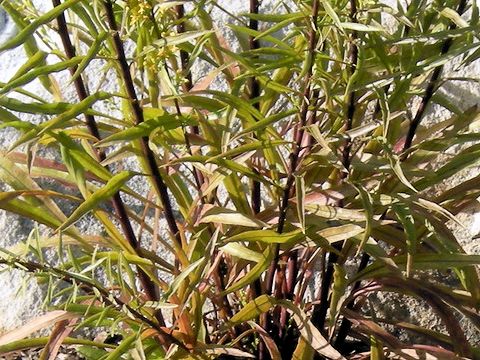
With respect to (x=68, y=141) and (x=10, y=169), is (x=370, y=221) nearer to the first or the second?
(x=68, y=141)

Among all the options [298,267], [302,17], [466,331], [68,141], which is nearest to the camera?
[302,17]

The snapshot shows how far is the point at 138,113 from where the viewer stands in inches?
39.2

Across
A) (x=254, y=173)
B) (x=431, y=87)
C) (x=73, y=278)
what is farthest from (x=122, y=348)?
(x=431, y=87)

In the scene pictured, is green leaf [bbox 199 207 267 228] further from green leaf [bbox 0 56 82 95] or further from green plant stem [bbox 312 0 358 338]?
green leaf [bbox 0 56 82 95]

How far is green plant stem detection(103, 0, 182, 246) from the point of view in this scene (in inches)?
35.4

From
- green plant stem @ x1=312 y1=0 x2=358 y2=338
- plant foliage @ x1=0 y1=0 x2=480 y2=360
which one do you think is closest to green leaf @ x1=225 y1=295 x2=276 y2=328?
plant foliage @ x1=0 y1=0 x2=480 y2=360

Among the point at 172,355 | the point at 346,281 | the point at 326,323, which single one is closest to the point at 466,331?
the point at 326,323

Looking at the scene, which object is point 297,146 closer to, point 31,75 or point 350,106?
point 350,106

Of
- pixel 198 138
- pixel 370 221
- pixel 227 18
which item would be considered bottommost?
pixel 370 221

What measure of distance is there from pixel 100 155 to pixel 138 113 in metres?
0.28

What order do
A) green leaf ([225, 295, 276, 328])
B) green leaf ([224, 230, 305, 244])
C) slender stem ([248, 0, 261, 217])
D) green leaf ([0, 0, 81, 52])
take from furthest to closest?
slender stem ([248, 0, 261, 217]) < green leaf ([225, 295, 276, 328]) < green leaf ([224, 230, 305, 244]) < green leaf ([0, 0, 81, 52])

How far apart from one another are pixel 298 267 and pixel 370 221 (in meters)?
0.41

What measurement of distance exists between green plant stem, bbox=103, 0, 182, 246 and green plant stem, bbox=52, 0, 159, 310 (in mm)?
59

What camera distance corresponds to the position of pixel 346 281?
1.17 meters
